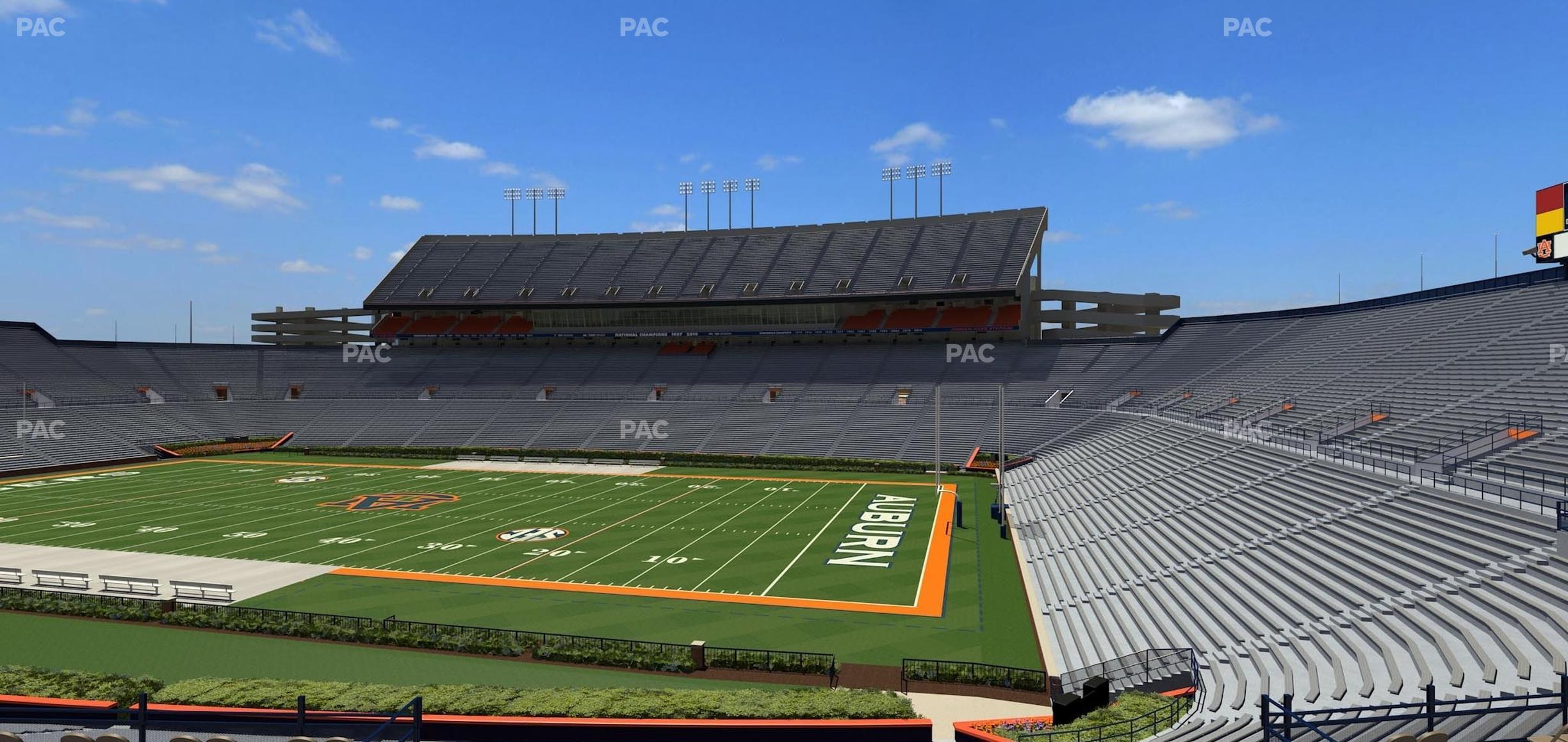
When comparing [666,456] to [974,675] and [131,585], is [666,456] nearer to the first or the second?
[131,585]

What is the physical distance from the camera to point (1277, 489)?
21.7 meters

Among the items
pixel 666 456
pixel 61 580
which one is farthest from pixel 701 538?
pixel 666 456

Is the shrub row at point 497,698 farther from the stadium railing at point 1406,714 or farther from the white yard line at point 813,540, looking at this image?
the white yard line at point 813,540

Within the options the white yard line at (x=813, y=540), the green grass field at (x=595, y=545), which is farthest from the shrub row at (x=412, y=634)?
the white yard line at (x=813, y=540)

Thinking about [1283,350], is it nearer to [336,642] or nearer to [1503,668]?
[1503,668]

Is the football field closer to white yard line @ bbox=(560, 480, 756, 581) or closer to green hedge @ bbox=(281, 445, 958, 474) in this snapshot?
white yard line @ bbox=(560, 480, 756, 581)

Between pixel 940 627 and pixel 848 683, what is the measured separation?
3.96 metres

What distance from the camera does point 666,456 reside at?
5038 centimetres

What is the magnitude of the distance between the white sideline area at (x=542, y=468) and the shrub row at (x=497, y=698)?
104 feet

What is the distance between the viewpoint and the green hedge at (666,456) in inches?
→ 1818

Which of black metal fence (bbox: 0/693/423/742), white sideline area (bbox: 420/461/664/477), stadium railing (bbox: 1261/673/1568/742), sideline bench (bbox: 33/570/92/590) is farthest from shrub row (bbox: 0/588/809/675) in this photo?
white sideline area (bbox: 420/461/664/477)

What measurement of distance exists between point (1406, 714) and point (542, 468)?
44.3m

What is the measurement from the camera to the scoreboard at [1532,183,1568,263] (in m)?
29.0

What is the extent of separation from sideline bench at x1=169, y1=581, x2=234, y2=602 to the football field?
314 cm
